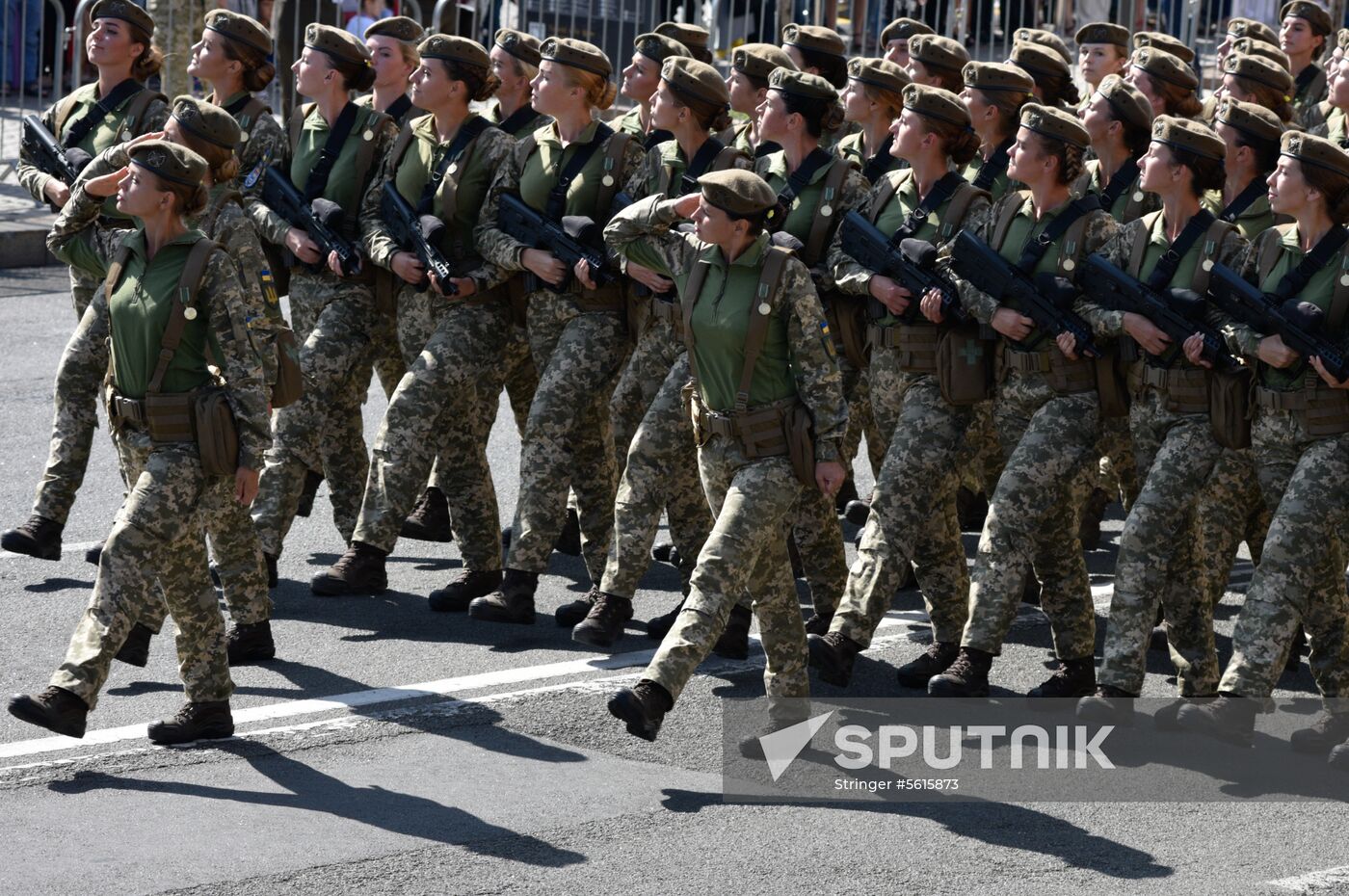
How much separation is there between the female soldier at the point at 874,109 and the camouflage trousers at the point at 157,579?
3372 millimetres

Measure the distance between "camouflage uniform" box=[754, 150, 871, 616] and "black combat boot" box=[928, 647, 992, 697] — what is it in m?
0.77

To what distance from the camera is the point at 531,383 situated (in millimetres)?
9992

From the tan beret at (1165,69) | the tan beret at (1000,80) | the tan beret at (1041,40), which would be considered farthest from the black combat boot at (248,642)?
the tan beret at (1041,40)

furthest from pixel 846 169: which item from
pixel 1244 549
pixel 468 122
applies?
pixel 1244 549

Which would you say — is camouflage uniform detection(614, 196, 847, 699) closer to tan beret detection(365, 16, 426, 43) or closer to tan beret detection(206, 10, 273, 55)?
tan beret detection(365, 16, 426, 43)

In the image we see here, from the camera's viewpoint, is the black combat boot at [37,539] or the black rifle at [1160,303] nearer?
the black rifle at [1160,303]

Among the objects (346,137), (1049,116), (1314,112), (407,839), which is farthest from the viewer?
(1314,112)

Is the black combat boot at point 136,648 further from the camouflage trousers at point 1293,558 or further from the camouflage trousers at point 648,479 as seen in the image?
the camouflage trousers at point 1293,558

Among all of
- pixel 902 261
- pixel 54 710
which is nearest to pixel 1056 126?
pixel 902 261

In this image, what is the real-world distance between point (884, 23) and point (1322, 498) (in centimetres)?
1113

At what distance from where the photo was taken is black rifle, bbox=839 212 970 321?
8.39 meters

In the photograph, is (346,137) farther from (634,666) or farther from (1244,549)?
(1244,549)

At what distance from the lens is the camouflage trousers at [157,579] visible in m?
7.07

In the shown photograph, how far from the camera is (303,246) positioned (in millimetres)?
9453
